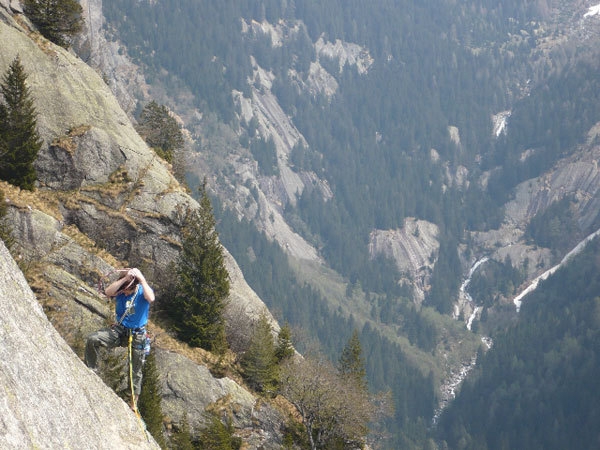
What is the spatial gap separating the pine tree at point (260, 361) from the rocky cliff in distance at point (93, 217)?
125 cm

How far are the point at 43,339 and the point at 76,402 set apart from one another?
1.41 meters

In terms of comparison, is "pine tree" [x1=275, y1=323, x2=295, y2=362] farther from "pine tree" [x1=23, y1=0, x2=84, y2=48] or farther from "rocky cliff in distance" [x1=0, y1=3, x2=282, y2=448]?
"pine tree" [x1=23, y1=0, x2=84, y2=48]

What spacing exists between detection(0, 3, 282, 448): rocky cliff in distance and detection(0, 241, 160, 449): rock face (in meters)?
12.5

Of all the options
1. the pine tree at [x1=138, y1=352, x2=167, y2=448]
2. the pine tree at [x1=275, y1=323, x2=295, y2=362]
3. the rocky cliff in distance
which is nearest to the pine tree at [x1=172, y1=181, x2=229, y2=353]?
the rocky cliff in distance

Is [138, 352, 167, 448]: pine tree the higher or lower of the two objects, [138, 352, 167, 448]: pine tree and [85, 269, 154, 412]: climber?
the lower

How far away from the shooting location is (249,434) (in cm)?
3812

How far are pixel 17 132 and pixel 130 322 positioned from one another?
800 inches

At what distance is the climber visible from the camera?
16.7 meters

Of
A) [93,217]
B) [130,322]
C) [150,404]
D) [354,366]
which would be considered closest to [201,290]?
[93,217]

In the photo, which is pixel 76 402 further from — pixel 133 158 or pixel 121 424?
pixel 133 158

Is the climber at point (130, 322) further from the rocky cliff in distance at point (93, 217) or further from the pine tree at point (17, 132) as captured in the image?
the pine tree at point (17, 132)

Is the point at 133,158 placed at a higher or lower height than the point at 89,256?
higher

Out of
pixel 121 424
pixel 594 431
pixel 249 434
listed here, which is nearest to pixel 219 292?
pixel 249 434

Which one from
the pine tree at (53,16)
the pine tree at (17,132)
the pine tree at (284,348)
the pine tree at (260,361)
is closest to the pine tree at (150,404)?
the pine tree at (260,361)
